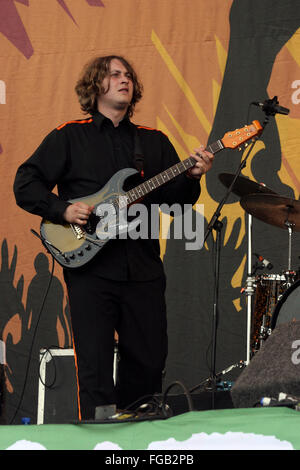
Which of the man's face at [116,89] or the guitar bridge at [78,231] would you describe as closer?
the guitar bridge at [78,231]

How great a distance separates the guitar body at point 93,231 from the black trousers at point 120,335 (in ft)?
0.32

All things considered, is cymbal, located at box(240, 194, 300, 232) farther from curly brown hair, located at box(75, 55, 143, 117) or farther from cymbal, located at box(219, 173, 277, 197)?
curly brown hair, located at box(75, 55, 143, 117)

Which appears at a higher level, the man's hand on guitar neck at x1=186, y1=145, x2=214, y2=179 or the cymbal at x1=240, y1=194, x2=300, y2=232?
the man's hand on guitar neck at x1=186, y1=145, x2=214, y2=179

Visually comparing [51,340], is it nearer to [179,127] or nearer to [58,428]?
[179,127]

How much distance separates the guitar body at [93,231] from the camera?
3.06 m

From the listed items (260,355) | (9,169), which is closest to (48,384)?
(9,169)

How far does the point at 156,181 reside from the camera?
10.4 feet

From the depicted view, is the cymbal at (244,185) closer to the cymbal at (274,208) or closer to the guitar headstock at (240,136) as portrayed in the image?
the cymbal at (274,208)

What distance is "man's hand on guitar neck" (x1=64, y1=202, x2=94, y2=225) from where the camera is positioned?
305 cm

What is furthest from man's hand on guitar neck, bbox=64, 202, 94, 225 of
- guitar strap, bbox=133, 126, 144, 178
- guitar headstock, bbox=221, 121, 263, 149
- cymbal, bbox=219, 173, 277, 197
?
cymbal, bbox=219, 173, 277, 197

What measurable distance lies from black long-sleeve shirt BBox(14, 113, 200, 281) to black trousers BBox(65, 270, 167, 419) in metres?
0.08

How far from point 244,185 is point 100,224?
949 mm

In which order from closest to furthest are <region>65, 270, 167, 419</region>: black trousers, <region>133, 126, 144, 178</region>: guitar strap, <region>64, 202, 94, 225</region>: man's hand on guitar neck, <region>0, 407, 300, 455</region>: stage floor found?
<region>0, 407, 300, 455</region>: stage floor < <region>65, 270, 167, 419</region>: black trousers < <region>64, 202, 94, 225</region>: man's hand on guitar neck < <region>133, 126, 144, 178</region>: guitar strap

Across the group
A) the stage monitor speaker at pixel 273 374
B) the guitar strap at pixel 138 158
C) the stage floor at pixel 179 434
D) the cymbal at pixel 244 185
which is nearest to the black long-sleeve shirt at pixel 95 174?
the guitar strap at pixel 138 158
